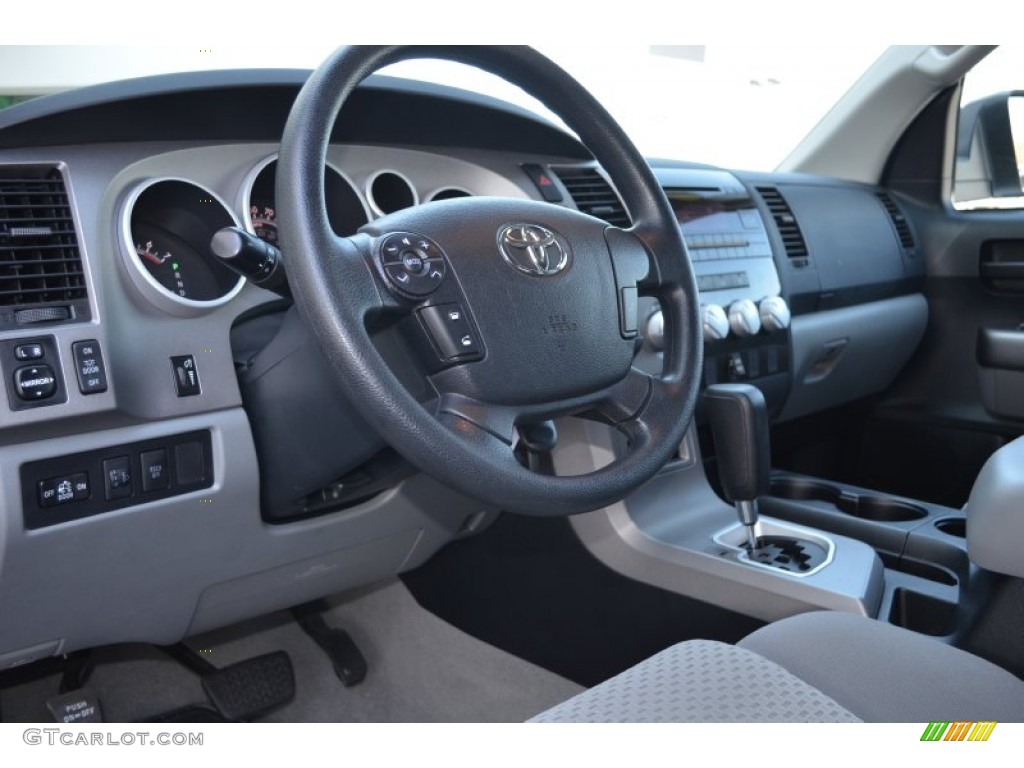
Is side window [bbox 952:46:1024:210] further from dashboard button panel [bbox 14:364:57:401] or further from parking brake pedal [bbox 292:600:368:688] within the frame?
dashboard button panel [bbox 14:364:57:401]

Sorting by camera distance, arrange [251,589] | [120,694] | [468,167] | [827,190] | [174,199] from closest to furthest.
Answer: [174,199], [251,589], [468,167], [120,694], [827,190]

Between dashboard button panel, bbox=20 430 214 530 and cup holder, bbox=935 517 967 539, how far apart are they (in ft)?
4.07

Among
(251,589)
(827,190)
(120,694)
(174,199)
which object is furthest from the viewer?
(827,190)

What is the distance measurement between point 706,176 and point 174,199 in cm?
115

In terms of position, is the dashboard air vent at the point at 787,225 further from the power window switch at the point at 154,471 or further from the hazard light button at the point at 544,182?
the power window switch at the point at 154,471

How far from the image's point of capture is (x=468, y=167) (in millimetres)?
1421

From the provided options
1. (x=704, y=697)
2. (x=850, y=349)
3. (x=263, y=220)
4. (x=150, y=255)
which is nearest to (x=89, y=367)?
Result: (x=150, y=255)

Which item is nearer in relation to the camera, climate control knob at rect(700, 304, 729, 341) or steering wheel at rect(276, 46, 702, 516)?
steering wheel at rect(276, 46, 702, 516)

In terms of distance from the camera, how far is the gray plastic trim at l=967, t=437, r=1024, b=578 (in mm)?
950

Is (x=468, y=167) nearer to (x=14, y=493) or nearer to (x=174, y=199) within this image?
(x=174, y=199)

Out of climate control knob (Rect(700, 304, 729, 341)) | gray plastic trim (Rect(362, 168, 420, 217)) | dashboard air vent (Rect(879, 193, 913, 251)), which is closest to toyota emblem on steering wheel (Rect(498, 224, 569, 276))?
gray plastic trim (Rect(362, 168, 420, 217))

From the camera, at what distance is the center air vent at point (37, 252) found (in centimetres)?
98

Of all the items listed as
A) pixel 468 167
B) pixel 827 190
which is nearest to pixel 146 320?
pixel 468 167

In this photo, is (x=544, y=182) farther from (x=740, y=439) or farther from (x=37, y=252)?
(x=37, y=252)
